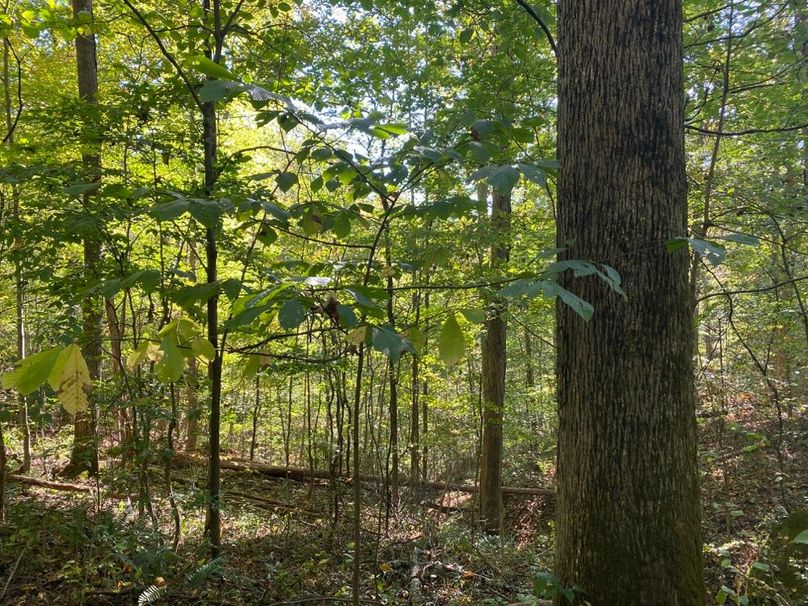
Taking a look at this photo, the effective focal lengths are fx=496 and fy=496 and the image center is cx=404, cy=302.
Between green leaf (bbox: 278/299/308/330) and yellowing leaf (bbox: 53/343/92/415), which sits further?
green leaf (bbox: 278/299/308/330)

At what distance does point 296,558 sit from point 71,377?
4.49 metres

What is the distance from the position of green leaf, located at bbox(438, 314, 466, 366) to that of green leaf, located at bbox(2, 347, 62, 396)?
1004 mm

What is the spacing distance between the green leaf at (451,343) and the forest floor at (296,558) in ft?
3.35

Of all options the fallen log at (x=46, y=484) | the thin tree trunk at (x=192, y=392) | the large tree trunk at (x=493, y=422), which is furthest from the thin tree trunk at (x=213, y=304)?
the large tree trunk at (x=493, y=422)

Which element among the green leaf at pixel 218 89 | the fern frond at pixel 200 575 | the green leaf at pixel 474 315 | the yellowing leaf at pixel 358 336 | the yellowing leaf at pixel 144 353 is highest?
the green leaf at pixel 218 89

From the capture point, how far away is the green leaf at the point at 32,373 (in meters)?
1.02

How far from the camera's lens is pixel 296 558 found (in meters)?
4.88

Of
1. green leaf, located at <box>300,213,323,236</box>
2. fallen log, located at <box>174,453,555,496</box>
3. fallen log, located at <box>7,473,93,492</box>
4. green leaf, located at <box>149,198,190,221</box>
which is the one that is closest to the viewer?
green leaf, located at <box>149,198,190,221</box>

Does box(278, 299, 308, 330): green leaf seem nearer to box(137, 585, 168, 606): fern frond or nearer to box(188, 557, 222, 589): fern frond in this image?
box(137, 585, 168, 606): fern frond

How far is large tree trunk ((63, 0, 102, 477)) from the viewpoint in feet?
13.3

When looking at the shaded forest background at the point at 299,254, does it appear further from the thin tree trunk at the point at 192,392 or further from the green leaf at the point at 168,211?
the thin tree trunk at the point at 192,392

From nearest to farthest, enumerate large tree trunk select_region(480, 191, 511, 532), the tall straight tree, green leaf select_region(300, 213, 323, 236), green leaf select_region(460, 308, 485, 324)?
green leaf select_region(460, 308, 485, 324), the tall straight tree, green leaf select_region(300, 213, 323, 236), large tree trunk select_region(480, 191, 511, 532)

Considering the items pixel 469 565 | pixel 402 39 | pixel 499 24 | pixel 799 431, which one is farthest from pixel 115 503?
pixel 799 431

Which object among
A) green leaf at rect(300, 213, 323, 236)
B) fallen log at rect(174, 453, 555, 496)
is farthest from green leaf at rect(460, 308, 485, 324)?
fallen log at rect(174, 453, 555, 496)
